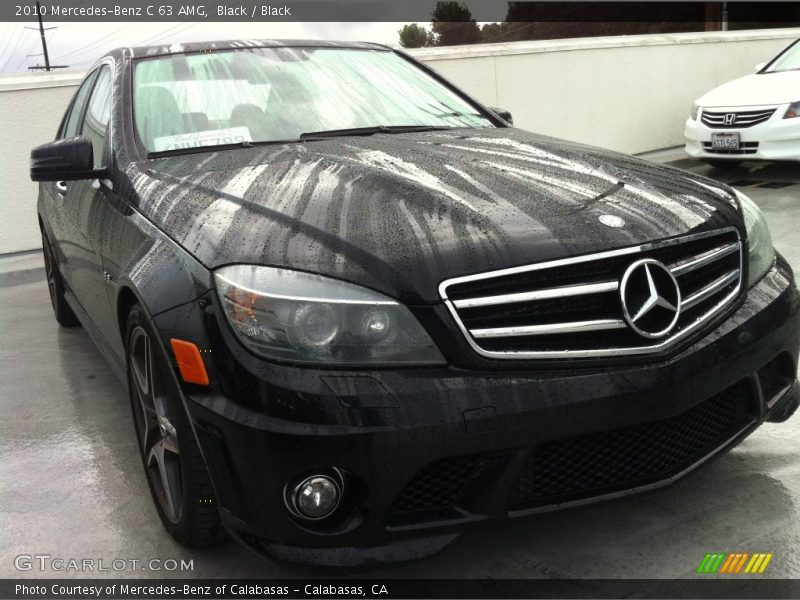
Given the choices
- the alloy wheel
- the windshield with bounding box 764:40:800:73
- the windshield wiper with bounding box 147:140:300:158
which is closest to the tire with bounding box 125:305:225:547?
the alloy wheel

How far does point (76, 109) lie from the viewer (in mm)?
4516

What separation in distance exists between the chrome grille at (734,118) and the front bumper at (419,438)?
270 inches

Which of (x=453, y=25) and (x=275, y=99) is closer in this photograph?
(x=275, y=99)

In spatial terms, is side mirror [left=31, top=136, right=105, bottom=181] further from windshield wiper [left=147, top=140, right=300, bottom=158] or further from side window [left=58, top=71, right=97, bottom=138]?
side window [left=58, top=71, right=97, bottom=138]

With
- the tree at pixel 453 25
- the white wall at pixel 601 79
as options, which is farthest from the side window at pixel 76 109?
the tree at pixel 453 25

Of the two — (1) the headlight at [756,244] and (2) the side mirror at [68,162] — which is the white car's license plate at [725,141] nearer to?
(1) the headlight at [756,244]

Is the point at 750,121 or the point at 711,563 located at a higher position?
the point at 750,121

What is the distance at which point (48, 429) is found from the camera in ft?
12.6

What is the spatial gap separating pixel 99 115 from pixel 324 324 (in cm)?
211

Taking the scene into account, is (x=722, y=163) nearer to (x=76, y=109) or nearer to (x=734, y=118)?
(x=734, y=118)

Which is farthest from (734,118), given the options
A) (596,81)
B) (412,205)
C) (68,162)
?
(412,205)

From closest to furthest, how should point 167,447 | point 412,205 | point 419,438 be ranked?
point 419,438
point 412,205
point 167,447

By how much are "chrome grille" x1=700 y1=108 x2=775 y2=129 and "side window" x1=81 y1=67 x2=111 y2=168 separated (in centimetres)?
638

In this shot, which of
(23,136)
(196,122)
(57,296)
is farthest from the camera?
(23,136)
